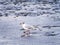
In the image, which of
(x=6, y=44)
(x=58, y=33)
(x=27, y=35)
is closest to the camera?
(x=6, y=44)

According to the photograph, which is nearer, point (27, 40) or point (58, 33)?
point (27, 40)

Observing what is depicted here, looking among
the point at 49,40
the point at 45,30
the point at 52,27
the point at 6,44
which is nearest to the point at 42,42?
the point at 49,40

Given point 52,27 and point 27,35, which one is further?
point 52,27

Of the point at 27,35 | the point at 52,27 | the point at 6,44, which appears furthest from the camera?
the point at 52,27

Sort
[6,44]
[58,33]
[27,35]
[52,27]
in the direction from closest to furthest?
[6,44]
[27,35]
[58,33]
[52,27]

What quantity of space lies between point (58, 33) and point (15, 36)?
5.24 ft

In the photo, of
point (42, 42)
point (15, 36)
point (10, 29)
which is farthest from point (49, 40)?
point (10, 29)

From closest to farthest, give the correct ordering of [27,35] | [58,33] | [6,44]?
[6,44], [27,35], [58,33]

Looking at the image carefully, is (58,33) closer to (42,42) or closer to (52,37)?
(52,37)

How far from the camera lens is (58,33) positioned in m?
11.5

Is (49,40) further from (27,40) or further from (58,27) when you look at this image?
(58,27)

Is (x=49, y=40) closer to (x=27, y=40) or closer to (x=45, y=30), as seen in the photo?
(x=27, y=40)

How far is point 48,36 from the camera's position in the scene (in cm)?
1087

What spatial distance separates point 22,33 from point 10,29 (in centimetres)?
121
